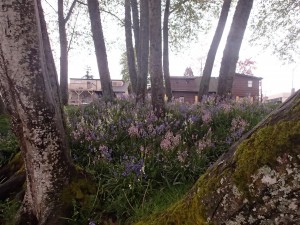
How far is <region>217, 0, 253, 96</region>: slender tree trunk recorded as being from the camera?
8984 millimetres

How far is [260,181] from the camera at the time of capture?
64.5 inches

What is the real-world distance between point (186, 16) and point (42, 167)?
18672mm

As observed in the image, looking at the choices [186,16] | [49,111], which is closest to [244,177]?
[49,111]

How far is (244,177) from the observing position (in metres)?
1.71

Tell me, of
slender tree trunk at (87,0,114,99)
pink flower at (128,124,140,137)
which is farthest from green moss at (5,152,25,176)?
slender tree trunk at (87,0,114,99)

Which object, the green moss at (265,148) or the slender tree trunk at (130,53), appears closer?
the green moss at (265,148)

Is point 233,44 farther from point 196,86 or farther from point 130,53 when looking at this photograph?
point 196,86

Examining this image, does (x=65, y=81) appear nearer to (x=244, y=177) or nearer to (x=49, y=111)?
(x=49, y=111)

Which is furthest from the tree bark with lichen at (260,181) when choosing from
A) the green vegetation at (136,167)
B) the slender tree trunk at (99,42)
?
the slender tree trunk at (99,42)

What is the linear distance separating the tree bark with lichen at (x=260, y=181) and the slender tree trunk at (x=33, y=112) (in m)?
2.10

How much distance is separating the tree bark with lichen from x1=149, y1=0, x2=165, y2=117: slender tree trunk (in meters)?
5.09

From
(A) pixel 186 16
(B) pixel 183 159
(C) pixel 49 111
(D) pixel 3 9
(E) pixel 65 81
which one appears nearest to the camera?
(D) pixel 3 9

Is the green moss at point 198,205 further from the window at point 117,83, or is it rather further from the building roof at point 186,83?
the window at point 117,83

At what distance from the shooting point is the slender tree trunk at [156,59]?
712 cm
